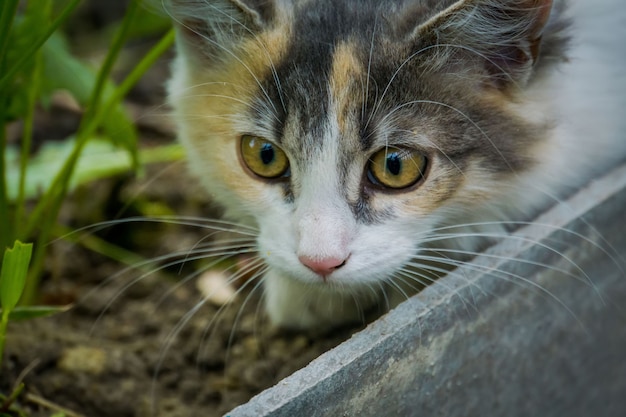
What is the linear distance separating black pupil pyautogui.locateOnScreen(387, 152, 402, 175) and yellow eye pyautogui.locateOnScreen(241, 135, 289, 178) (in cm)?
22

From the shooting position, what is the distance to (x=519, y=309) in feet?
6.13

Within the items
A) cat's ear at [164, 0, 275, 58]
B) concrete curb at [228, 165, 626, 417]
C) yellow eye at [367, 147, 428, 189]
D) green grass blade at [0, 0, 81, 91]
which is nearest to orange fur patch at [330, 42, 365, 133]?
yellow eye at [367, 147, 428, 189]

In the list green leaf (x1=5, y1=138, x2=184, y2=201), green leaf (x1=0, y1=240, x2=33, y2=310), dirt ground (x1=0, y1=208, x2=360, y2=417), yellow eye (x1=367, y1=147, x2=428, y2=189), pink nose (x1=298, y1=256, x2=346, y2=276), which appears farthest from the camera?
green leaf (x1=5, y1=138, x2=184, y2=201)

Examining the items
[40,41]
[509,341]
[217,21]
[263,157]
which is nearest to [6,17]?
[40,41]

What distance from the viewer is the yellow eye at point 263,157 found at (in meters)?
1.84

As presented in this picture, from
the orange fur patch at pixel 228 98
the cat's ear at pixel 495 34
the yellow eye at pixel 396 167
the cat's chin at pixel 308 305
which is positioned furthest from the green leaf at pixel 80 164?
the cat's ear at pixel 495 34

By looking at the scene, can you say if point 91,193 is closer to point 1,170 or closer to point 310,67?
point 1,170

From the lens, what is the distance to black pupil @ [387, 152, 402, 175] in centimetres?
176

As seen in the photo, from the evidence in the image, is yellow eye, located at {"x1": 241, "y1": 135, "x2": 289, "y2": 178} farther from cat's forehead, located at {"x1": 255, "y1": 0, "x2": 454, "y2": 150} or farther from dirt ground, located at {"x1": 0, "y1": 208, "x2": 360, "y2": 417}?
dirt ground, located at {"x1": 0, "y1": 208, "x2": 360, "y2": 417}

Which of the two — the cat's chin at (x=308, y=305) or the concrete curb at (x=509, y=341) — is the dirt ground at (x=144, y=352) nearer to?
the cat's chin at (x=308, y=305)

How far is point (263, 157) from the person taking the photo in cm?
186

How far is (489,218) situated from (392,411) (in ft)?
1.89

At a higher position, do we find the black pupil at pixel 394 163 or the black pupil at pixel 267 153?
the black pupil at pixel 267 153

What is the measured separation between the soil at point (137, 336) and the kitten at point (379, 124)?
31 cm
